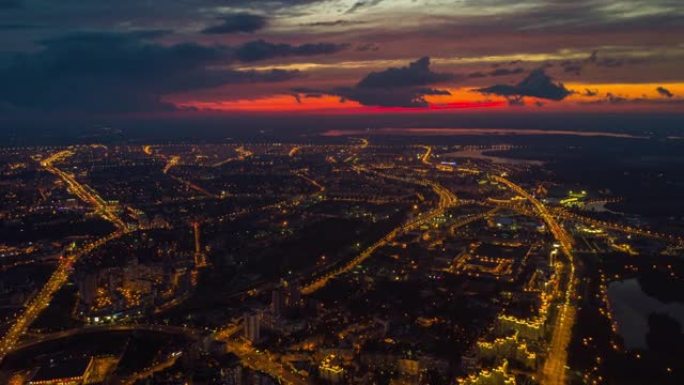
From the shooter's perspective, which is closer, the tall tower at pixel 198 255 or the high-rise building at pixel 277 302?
the high-rise building at pixel 277 302

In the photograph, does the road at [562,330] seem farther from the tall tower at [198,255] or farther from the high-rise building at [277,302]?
Result: the tall tower at [198,255]

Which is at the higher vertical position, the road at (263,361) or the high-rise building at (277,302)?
the high-rise building at (277,302)

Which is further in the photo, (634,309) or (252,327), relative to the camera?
(634,309)

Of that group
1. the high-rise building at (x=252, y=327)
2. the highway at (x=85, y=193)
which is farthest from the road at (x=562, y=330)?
the highway at (x=85, y=193)

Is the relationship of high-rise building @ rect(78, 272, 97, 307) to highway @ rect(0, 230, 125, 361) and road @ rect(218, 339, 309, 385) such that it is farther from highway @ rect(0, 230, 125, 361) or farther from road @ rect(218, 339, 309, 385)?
road @ rect(218, 339, 309, 385)

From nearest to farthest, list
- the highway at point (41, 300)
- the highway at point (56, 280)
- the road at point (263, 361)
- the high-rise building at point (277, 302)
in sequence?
the road at point (263, 361) → the highway at point (41, 300) → the highway at point (56, 280) → the high-rise building at point (277, 302)

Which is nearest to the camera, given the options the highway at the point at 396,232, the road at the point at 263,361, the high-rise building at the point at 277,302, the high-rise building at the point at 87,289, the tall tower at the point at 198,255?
the road at the point at 263,361

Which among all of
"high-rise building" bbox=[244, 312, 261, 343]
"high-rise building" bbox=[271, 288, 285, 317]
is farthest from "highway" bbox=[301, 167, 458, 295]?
"high-rise building" bbox=[244, 312, 261, 343]

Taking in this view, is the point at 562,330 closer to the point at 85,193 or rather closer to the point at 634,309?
the point at 634,309

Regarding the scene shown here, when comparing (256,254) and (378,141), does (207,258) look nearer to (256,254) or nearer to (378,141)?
(256,254)

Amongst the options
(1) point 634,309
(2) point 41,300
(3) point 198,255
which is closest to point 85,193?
(3) point 198,255

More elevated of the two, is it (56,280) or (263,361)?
(56,280)

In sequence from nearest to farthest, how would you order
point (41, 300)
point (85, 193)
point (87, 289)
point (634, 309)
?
point (634, 309) → point (87, 289) → point (41, 300) → point (85, 193)
